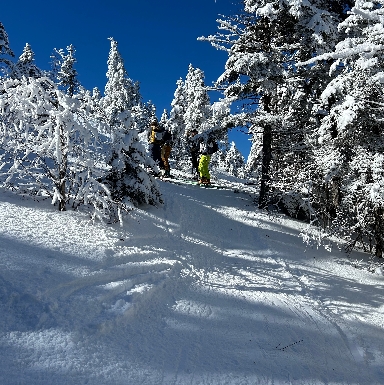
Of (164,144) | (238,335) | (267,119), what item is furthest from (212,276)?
(164,144)

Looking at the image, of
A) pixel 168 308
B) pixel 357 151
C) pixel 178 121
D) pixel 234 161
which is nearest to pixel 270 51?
pixel 357 151

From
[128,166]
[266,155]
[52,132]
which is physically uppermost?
[266,155]

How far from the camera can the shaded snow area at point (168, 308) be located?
3535 mm

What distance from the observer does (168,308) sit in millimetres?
4844

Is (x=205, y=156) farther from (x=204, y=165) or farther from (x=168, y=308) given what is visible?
(x=168, y=308)

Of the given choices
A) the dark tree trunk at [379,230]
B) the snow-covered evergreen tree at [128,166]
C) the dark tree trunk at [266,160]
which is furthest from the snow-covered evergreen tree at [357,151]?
the snow-covered evergreen tree at [128,166]

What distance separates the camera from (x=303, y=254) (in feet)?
28.2

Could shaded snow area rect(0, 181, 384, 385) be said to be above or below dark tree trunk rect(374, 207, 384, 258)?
below

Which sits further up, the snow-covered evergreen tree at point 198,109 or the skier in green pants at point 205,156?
the snow-covered evergreen tree at point 198,109

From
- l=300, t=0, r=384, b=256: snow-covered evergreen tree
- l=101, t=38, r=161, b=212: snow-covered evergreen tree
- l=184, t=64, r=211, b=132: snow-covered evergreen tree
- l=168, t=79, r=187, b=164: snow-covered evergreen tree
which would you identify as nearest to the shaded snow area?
l=101, t=38, r=161, b=212: snow-covered evergreen tree

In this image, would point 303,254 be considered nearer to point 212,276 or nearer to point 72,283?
point 212,276

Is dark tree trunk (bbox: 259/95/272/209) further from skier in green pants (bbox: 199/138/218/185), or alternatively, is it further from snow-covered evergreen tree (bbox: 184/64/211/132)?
snow-covered evergreen tree (bbox: 184/64/211/132)

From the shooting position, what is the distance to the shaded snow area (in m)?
3.54

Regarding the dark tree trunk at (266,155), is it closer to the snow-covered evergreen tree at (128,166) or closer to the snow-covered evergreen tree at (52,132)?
the snow-covered evergreen tree at (128,166)
